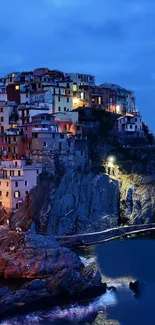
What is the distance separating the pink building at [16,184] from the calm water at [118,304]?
10.7m

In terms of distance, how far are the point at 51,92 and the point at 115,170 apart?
14098mm

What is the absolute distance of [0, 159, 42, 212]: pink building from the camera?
56.3 meters

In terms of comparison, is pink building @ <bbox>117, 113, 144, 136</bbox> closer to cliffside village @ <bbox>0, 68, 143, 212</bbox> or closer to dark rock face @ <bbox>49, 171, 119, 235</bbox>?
cliffside village @ <bbox>0, 68, 143, 212</bbox>

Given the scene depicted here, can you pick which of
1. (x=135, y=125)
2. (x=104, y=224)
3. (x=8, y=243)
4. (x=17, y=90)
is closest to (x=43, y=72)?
(x=17, y=90)

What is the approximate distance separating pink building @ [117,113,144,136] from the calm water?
1030 inches

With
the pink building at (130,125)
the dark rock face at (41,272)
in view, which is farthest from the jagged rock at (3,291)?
the pink building at (130,125)

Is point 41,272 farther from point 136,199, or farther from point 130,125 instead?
point 130,125

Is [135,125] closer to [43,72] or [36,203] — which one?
[43,72]

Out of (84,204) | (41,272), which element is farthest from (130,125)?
(41,272)

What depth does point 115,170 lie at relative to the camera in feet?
221

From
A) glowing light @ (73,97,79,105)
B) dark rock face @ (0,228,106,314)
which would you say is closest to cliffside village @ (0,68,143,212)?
glowing light @ (73,97,79,105)

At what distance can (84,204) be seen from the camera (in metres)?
60.9

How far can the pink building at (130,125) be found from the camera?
74688 mm

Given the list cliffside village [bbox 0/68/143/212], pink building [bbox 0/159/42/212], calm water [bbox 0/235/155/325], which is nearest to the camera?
calm water [bbox 0/235/155/325]
